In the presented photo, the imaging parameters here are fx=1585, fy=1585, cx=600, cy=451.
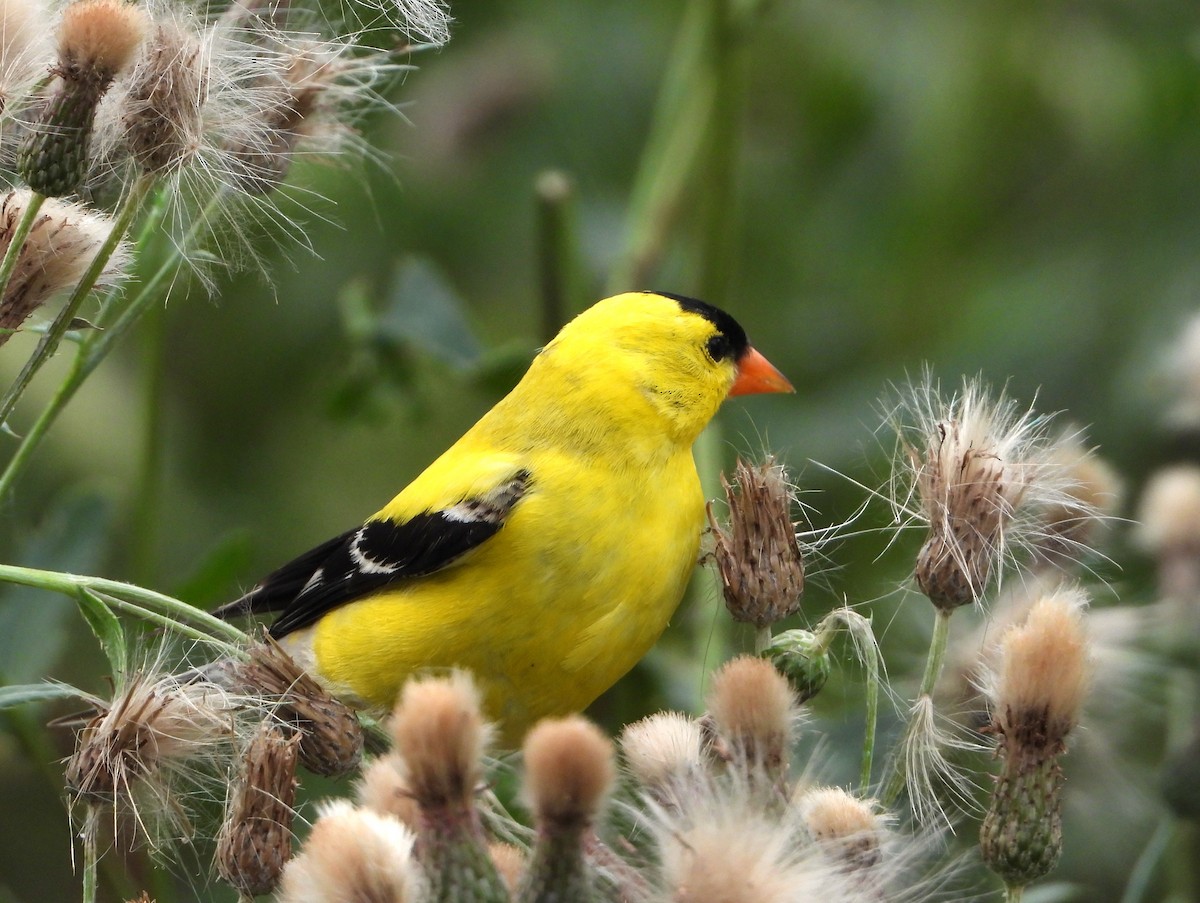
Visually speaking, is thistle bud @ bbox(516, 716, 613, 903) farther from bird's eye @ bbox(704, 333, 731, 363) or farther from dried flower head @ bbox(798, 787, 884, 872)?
bird's eye @ bbox(704, 333, 731, 363)

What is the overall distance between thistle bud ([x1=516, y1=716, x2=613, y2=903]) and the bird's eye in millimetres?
1806

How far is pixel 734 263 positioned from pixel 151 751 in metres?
2.15

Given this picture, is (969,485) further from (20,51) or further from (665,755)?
(20,51)

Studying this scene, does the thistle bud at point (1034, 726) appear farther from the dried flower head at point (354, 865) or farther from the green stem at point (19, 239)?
the green stem at point (19, 239)

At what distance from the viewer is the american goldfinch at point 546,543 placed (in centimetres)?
260

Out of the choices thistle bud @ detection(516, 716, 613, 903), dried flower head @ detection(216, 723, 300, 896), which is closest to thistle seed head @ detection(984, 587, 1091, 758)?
thistle bud @ detection(516, 716, 613, 903)

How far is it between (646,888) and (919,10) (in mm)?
2967

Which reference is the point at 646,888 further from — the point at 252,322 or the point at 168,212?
the point at 252,322

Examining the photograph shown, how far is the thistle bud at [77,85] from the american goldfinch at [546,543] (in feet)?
Result: 2.58

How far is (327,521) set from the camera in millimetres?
3852

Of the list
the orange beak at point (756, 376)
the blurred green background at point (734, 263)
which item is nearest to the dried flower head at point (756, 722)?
the blurred green background at point (734, 263)

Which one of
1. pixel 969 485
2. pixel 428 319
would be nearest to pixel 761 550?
pixel 969 485

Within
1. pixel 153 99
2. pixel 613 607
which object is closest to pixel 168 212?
pixel 153 99

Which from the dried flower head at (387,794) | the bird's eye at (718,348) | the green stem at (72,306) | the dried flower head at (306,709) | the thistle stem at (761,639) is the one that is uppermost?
the green stem at (72,306)
